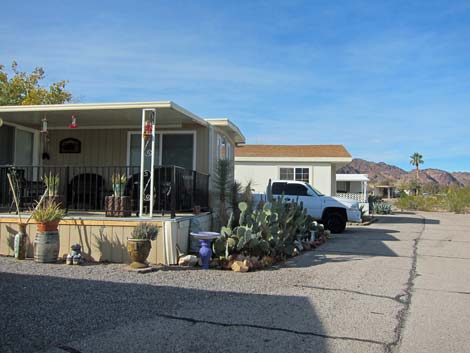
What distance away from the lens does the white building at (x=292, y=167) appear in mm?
22250

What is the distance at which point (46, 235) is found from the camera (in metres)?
8.20

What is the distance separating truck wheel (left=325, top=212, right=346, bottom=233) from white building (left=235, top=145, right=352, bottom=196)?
6.25 m

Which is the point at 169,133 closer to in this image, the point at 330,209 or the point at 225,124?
the point at 225,124

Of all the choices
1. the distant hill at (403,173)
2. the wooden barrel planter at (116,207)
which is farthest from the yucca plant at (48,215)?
the distant hill at (403,173)

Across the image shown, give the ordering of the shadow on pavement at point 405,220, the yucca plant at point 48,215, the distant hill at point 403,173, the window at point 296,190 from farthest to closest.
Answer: the distant hill at point 403,173
the shadow on pavement at point 405,220
the window at point 296,190
the yucca plant at point 48,215

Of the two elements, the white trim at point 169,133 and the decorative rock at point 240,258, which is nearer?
the decorative rock at point 240,258

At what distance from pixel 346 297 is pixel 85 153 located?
8.78 meters

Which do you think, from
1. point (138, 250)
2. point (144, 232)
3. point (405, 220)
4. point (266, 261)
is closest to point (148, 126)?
point (144, 232)

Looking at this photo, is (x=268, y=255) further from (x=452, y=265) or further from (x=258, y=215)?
(x=452, y=265)

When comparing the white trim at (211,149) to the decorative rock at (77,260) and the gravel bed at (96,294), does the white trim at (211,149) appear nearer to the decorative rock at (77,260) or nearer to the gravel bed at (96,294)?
the gravel bed at (96,294)

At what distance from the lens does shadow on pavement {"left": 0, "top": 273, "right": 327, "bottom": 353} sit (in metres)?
4.28

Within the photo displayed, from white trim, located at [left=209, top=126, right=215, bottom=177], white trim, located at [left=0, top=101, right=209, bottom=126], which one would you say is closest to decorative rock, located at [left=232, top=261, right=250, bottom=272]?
white trim, located at [left=0, top=101, right=209, bottom=126]

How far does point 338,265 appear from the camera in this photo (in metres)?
8.93

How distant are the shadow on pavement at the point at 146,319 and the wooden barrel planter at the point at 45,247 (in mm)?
1468
